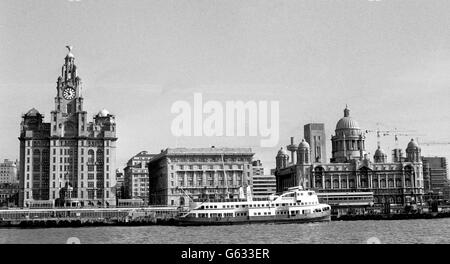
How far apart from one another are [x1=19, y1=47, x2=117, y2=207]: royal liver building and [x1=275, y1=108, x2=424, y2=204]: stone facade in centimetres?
1634

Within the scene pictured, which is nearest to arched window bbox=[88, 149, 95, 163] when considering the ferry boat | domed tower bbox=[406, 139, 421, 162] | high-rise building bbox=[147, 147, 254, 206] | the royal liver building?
the royal liver building

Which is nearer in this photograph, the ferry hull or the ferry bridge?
the ferry hull

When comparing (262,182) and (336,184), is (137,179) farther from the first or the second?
(336,184)

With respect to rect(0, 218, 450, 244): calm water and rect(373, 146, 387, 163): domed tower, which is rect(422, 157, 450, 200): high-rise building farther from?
rect(0, 218, 450, 244): calm water

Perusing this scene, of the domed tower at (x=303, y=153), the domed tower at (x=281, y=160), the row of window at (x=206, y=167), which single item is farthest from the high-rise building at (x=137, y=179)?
the row of window at (x=206, y=167)

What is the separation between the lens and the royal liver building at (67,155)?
168 feet

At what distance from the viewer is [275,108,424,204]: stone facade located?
186 feet

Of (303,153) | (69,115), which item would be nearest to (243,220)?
(69,115)

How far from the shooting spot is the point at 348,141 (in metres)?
59.8

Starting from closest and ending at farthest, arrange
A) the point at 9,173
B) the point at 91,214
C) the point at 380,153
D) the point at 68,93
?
the point at 91,214, the point at 68,93, the point at 380,153, the point at 9,173

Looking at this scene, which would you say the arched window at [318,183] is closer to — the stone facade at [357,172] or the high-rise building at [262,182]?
the stone facade at [357,172]

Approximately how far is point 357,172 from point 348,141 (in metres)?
A: 3.55
